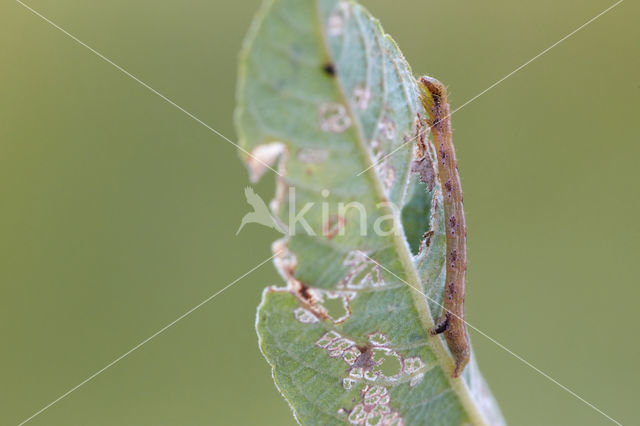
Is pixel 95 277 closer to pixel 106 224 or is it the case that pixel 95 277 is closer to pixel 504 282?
pixel 106 224

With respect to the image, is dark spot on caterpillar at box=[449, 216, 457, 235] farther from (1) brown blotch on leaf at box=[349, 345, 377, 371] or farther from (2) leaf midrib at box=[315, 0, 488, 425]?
(1) brown blotch on leaf at box=[349, 345, 377, 371]

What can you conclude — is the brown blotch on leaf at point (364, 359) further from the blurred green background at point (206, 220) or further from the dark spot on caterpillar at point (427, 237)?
the blurred green background at point (206, 220)

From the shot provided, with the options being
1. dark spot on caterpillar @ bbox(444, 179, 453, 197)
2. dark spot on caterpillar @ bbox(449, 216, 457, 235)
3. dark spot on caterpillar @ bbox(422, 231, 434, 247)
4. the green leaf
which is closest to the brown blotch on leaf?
the green leaf

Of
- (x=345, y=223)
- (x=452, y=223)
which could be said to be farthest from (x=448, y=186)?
(x=345, y=223)

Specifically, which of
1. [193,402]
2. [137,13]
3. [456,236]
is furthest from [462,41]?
[456,236]

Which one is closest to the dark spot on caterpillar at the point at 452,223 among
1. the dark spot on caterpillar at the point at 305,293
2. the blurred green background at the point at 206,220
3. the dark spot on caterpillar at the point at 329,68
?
the dark spot on caterpillar at the point at 305,293

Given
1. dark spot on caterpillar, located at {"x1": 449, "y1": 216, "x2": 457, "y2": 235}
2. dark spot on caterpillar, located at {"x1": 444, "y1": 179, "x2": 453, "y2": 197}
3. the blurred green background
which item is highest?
dark spot on caterpillar, located at {"x1": 444, "y1": 179, "x2": 453, "y2": 197}
